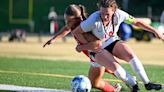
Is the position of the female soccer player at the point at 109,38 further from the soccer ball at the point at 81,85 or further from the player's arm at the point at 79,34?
the soccer ball at the point at 81,85

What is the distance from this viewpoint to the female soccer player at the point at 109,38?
8.41m

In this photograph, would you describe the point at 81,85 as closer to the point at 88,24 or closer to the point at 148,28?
the point at 88,24

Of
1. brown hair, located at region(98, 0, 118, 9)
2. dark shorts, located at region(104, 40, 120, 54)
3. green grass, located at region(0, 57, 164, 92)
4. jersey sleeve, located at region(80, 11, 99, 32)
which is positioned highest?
brown hair, located at region(98, 0, 118, 9)

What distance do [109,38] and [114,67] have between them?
1.78 feet

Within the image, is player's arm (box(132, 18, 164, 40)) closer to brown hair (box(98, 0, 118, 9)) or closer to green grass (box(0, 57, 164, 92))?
brown hair (box(98, 0, 118, 9))

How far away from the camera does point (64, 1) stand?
1544 inches

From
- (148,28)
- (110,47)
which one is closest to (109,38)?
(110,47)

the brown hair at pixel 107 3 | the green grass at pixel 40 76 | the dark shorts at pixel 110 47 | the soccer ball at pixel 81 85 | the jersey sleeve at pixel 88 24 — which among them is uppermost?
the brown hair at pixel 107 3

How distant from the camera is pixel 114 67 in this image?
328 inches

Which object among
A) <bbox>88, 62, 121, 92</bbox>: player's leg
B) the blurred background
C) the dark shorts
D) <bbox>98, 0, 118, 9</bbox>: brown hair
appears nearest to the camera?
<bbox>98, 0, 118, 9</bbox>: brown hair

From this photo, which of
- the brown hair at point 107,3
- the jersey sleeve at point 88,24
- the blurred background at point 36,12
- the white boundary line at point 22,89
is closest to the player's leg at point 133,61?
the jersey sleeve at point 88,24

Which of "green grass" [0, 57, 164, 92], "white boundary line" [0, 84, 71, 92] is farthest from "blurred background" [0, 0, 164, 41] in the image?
"white boundary line" [0, 84, 71, 92]

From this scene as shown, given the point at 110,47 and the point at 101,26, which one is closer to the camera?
the point at 101,26

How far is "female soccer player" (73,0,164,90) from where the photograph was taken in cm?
841
